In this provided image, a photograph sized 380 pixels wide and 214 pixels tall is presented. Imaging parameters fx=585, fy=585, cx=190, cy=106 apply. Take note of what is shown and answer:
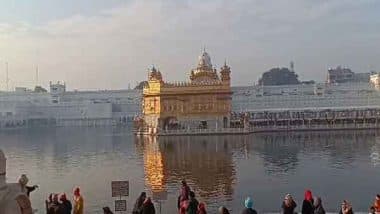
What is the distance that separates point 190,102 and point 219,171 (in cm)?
2919

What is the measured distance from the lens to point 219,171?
2367cm

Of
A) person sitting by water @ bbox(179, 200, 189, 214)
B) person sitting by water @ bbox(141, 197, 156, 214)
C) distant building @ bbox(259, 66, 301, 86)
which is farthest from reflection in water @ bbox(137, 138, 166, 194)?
distant building @ bbox(259, 66, 301, 86)

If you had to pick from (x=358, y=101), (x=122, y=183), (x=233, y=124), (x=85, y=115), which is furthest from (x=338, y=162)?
(x=85, y=115)

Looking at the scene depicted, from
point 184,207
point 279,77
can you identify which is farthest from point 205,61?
point 279,77

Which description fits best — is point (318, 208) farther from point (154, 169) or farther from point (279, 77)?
point (279, 77)

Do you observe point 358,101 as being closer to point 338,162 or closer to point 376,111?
point 376,111

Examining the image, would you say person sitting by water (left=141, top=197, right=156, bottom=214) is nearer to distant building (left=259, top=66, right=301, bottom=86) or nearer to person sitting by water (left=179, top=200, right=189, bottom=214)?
person sitting by water (left=179, top=200, right=189, bottom=214)

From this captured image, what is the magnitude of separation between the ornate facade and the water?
14.1 metres

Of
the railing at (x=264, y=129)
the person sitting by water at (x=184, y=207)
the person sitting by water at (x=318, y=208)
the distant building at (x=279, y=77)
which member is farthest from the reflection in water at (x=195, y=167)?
the distant building at (x=279, y=77)

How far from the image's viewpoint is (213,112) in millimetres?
52188

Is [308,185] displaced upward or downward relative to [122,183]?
downward

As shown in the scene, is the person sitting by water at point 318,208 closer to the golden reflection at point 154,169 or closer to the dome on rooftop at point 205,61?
the golden reflection at point 154,169

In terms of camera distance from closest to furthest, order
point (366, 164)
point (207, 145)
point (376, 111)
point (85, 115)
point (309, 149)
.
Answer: point (366, 164), point (309, 149), point (207, 145), point (376, 111), point (85, 115)

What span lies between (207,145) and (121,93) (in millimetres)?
89022
